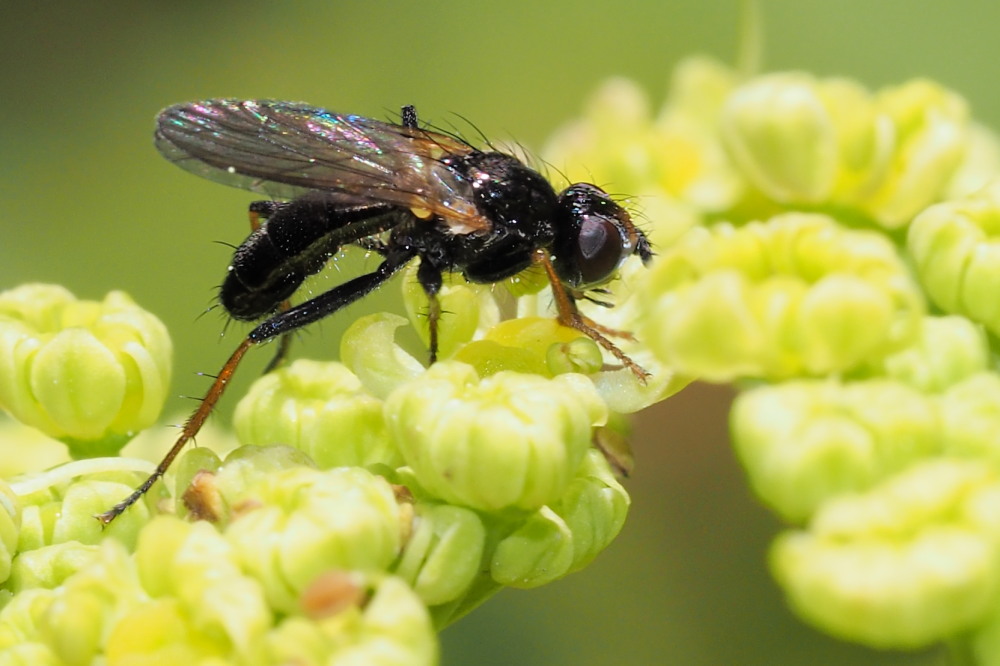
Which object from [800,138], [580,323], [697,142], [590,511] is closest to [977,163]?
[697,142]

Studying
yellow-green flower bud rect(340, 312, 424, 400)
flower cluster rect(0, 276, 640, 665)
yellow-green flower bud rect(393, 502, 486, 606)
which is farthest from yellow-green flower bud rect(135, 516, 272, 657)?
yellow-green flower bud rect(340, 312, 424, 400)

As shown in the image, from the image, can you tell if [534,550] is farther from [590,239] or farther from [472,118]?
[472,118]

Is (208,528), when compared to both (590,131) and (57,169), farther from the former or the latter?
(57,169)

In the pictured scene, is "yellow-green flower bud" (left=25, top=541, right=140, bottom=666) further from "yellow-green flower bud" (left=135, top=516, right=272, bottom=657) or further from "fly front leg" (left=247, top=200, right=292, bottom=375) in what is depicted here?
"fly front leg" (left=247, top=200, right=292, bottom=375)

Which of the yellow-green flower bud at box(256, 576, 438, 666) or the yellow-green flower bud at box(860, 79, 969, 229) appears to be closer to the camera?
the yellow-green flower bud at box(256, 576, 438, 666)

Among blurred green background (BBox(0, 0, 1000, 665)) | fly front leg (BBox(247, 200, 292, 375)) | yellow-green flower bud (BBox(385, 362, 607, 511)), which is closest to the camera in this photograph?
yellow-green flower bud (BBox(385, 362, 607, 511))

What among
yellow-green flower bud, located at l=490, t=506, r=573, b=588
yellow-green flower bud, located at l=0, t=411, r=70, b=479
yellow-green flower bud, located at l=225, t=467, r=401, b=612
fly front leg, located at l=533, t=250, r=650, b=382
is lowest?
yellow-green flower bud, located at l=0, t=411, r=70, b=479
